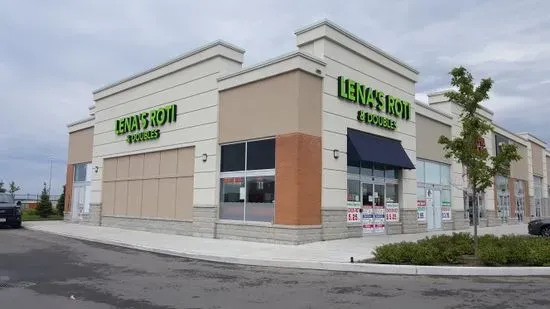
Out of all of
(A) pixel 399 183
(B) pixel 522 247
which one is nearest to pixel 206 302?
(B) pixel 522 247

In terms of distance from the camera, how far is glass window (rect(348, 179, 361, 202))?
754 inches

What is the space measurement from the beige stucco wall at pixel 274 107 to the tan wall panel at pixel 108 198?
31.5ft

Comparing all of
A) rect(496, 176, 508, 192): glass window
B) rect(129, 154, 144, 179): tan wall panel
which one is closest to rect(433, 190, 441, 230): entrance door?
rect(496, 176, 508, 192): glass window

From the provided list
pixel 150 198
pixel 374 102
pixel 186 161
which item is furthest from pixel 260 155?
pixel 150 198

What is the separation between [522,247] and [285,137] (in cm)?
823

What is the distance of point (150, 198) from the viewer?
75.8ft

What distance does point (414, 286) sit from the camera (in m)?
9.62

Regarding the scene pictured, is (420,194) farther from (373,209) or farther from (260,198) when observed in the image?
(260,198)

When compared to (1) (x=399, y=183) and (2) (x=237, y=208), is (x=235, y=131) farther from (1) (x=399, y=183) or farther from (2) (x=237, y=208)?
(1) (x=399, y=183)

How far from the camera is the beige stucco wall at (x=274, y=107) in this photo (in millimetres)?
17094

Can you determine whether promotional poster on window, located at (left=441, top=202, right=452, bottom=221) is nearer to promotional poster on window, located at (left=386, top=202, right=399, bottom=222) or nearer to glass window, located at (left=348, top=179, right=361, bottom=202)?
promotional poster on window, located at (left=386, top=202, right=399, bottom=222)

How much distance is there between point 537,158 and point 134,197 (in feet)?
121

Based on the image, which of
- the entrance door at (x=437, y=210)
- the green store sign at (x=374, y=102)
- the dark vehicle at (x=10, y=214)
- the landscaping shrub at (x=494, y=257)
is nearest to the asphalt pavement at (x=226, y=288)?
the landscaping shrub at (x=494, y=257)

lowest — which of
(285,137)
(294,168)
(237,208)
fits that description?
(237,208)
